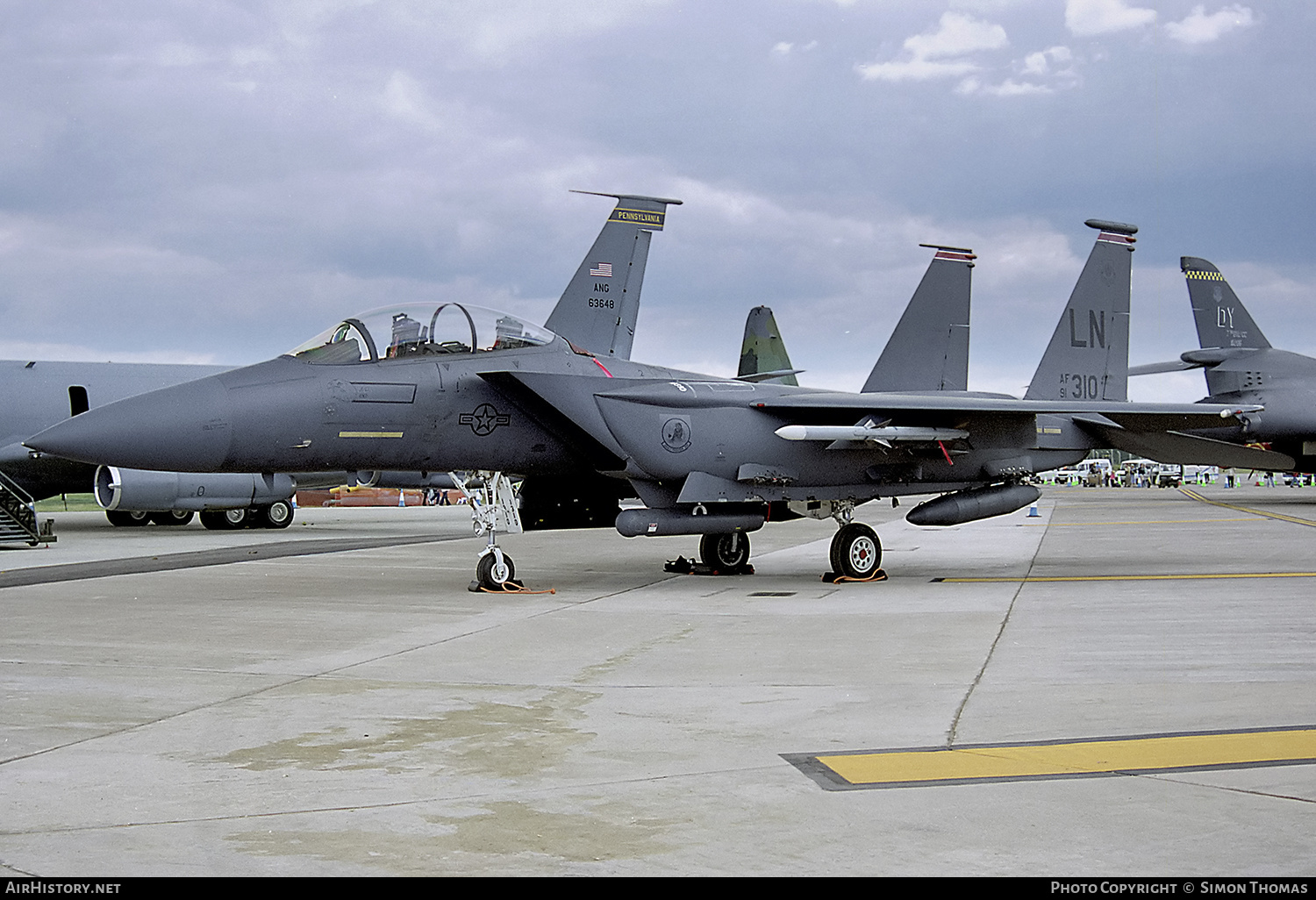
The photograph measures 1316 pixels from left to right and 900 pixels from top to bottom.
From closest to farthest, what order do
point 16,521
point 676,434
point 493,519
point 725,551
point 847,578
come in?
point 493,519 → point 676,434 → point 847,578 → point 725,551 → point 16,521

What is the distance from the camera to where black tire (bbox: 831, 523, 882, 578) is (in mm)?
12461

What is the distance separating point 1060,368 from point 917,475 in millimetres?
3311

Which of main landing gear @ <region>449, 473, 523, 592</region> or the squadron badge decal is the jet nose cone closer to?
main landing gear @ <region>449, 473, 523, 592</region>

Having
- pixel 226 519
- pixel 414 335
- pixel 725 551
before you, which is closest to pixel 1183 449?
pixel 725 551

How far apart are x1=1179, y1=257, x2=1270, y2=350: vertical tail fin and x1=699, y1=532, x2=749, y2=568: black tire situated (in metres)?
24.0

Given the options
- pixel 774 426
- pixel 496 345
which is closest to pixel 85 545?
pixel 496 345

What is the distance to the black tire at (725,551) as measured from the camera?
1354 centimetres

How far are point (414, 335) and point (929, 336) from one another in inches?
308

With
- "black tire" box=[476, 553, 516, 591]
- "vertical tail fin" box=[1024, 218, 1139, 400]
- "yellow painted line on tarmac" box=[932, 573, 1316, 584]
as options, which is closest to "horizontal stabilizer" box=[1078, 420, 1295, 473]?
"vertical tail fin" box=[1024, 218, 1139, 400]

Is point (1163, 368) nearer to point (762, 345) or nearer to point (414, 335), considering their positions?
point (762, 345)

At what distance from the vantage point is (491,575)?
11500mm

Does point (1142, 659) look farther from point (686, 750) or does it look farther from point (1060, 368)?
point (1060, 368)
